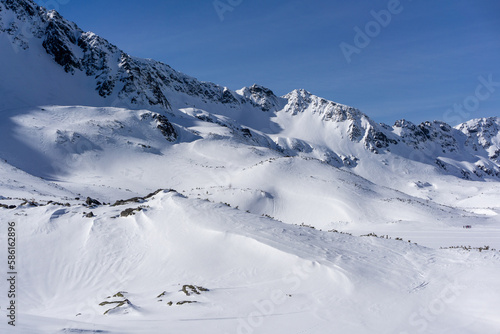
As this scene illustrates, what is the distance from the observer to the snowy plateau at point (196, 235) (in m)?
8.20

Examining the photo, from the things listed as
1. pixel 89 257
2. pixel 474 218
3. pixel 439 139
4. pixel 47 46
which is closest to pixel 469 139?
pixel 439 139

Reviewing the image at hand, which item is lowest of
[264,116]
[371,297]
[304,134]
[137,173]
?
[371,297]

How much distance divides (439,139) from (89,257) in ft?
561

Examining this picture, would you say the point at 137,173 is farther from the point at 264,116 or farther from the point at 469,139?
the point at 469,139

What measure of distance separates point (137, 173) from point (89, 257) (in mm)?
31618

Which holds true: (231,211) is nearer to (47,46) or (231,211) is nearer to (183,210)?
(183,210)

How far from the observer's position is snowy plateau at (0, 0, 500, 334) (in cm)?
820

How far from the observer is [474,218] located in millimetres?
27422

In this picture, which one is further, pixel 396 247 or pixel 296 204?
pixel 296 204

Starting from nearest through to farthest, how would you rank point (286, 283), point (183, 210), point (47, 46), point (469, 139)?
point (286, 283) < point (183, 210) < point (47, 46) < point (469, 139)

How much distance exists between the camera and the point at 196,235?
12664mm

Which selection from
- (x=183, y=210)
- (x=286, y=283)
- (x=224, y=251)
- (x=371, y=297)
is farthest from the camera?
(x=183, y=210)

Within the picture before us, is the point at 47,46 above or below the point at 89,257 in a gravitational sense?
above

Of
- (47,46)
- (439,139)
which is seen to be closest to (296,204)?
(47,46)
